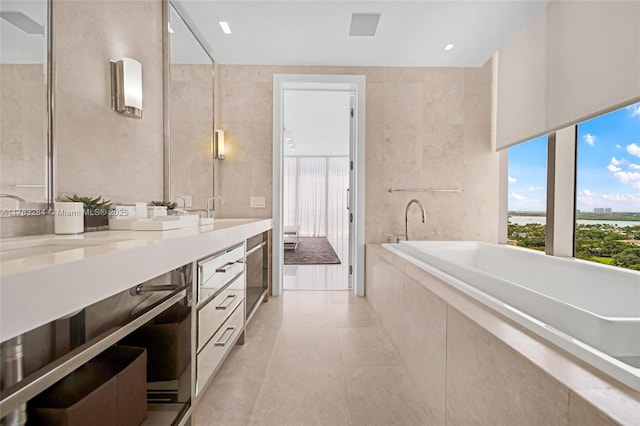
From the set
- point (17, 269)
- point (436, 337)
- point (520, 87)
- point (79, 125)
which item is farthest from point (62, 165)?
point (520, 87)

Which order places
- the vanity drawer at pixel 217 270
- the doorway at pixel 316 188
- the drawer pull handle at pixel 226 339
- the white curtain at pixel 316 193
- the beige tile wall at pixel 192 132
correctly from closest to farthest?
the vanity drawer at pixel 217 270, the drawer pull handle at pixel 226 339, the beige tile wall at pixel 192 132, the doorway at pixel 316 188, the white curtain at pixel 316 193

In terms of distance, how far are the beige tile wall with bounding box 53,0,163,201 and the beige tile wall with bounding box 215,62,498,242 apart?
1.28 meters

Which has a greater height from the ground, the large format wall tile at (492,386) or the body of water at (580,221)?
the body of water at (580,221)

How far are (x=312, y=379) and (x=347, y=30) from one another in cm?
275

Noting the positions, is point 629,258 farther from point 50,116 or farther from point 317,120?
point 317,120

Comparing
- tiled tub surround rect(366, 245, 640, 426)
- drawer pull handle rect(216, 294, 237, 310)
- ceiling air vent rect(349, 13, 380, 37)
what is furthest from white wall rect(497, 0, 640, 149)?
drawer pull handle rect(216, 294, 237, 310)

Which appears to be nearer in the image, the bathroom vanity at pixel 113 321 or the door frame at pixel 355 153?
the bathroom vanity at pixel 113 321

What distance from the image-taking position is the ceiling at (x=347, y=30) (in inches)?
99.1

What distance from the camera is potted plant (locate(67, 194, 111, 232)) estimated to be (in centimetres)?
150

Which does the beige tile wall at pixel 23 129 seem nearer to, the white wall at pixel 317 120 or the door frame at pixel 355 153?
the door frame at pixel 355 153

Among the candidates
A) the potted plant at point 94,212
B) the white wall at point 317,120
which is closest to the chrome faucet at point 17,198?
the potted plant at point 94,212

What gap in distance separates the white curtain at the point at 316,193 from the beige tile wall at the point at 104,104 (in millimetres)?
7716

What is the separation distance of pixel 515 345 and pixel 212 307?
1.28 m

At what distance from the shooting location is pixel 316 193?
10055 mm
